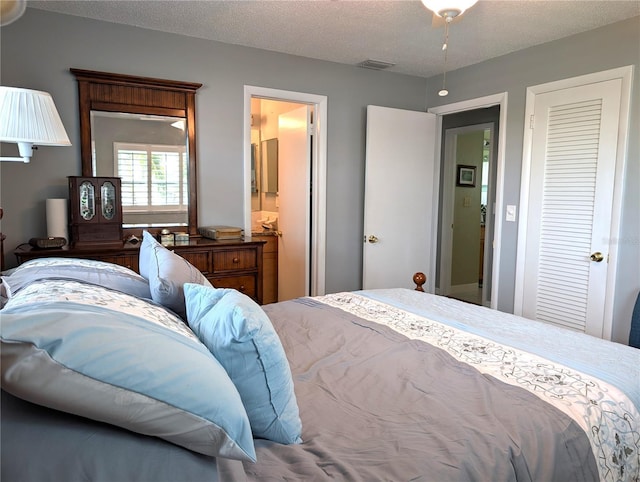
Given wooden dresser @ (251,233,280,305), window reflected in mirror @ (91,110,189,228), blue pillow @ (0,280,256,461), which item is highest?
window reflected in mirror @ (91,110,189,228)

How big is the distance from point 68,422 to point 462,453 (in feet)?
2.73

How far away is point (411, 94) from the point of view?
15.1 ft

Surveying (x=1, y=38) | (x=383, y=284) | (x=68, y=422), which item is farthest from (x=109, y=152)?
(x=68, y=422)

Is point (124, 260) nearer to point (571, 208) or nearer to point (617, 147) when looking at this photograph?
point (571, 208)

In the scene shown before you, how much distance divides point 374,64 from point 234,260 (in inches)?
86.6

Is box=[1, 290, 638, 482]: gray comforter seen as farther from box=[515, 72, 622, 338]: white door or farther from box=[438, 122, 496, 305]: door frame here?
box=[438, 122, 496, 305]: door frame

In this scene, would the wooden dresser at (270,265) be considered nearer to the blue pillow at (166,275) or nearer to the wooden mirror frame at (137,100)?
the wooden mirror frame at (137,100)

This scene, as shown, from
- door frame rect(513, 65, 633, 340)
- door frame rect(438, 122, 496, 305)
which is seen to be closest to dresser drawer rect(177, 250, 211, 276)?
door frame rect(513, 65, 633, 340)

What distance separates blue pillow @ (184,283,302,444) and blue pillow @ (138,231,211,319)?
407 mm

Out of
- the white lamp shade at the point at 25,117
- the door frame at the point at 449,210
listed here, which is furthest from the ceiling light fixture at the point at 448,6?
the door frame at the point at 449,210

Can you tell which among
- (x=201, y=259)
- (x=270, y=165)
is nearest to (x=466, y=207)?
(x=270, y=165)

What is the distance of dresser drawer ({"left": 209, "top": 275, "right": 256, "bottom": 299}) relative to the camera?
3.31 m

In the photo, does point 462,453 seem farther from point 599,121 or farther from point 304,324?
point 599,121

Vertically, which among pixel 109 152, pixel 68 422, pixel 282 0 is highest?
pixel 282 0
